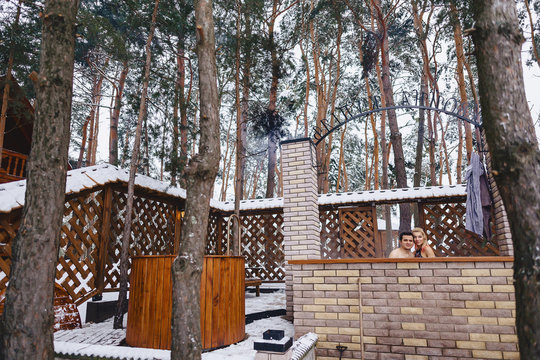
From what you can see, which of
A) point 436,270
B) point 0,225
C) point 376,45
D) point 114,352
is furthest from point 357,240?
point 376,45

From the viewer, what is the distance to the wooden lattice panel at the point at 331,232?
773cm

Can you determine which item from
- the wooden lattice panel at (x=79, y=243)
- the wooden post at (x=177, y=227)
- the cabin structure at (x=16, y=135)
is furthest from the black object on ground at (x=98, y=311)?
the cabin structure at (x=16, y=135)

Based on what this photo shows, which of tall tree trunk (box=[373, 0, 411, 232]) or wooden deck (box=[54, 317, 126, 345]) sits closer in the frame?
wooden deck (box=[54, 317, 126, 345])

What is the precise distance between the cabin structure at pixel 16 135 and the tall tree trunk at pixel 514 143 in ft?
27.2

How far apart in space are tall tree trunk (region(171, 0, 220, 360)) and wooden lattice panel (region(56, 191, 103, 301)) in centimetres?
299

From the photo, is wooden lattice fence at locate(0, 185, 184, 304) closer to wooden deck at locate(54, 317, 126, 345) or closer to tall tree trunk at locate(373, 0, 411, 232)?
wooden deck at locate(54, 317, 126, 345)

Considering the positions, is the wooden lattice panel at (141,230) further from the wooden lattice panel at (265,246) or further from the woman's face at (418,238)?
the woman's face at (418,238)

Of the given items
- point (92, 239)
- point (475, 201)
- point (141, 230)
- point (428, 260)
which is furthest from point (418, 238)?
point (141, 230)

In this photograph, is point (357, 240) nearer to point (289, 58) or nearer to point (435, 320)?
point (435, 320)

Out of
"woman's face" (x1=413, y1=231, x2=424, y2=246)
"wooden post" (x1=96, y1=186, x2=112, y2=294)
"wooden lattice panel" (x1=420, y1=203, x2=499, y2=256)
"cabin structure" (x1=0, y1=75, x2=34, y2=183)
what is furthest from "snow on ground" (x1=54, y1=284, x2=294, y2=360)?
"cabin structure" (x1=0, y1=75, x2=34, y2=183)

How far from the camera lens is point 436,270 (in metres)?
3.03

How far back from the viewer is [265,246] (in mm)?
8164

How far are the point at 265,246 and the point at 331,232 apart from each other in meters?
1.61

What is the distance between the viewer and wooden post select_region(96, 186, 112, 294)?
4855 mm
